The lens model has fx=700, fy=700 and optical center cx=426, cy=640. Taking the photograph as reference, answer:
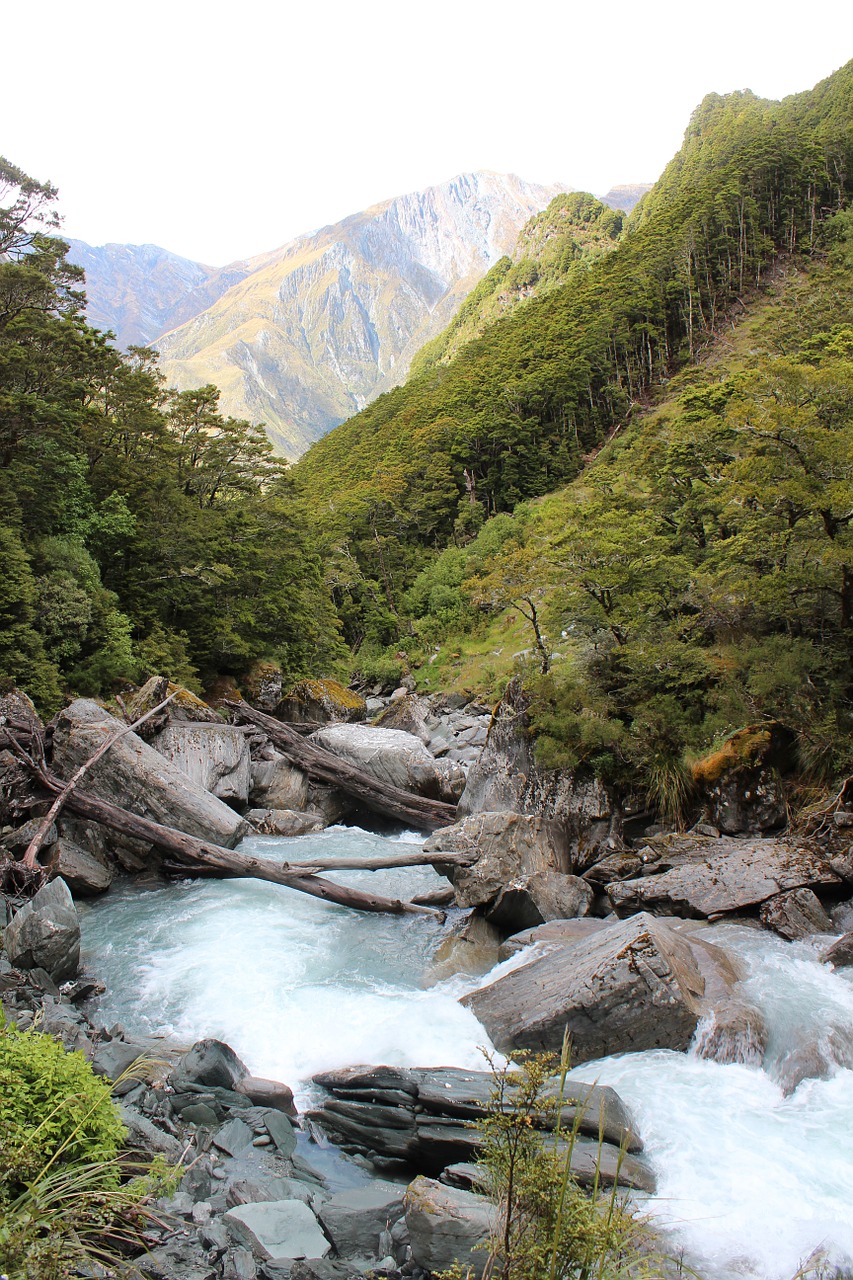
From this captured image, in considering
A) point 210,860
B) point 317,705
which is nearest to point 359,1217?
point 210,860

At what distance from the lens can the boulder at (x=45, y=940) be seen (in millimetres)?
10422

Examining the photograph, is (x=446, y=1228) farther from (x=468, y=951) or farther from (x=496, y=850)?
(x=496, y=850)

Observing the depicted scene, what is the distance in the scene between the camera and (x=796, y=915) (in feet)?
35.1

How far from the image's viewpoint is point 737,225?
6538 centimetres

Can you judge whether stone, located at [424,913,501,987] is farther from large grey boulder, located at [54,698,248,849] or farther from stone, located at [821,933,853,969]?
large grey boulder, located at [54,698,248,849]

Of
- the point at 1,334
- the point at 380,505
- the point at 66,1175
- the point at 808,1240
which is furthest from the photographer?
the point at 380,505

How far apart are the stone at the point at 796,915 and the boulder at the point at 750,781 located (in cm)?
263

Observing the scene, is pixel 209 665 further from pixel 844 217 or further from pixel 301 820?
pixel 844 217

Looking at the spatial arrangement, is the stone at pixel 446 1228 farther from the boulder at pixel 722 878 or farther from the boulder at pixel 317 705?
the boulder at pixel 317 705

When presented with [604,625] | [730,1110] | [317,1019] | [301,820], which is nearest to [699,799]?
[604,625]

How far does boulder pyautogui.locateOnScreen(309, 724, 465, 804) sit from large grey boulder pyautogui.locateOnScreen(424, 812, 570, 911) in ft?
17.0

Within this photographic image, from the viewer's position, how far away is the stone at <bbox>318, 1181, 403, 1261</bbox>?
5879 mm

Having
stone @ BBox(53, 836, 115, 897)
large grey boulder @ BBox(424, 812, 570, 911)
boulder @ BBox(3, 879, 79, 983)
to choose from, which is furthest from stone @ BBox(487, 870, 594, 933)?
stone @ BBox(53, 836, 115, 897)

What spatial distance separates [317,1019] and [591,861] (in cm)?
741
